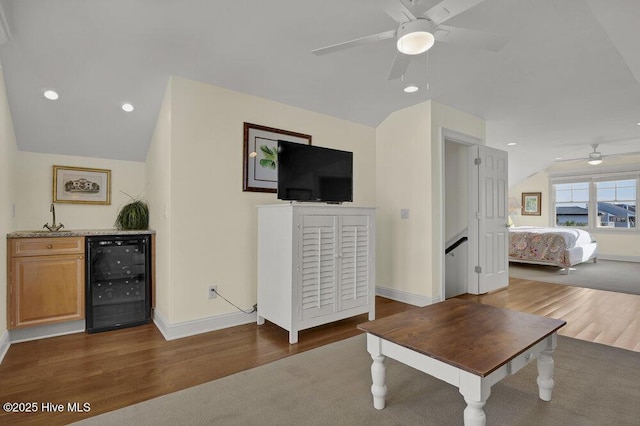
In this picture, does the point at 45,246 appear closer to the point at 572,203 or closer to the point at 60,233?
the point at 60,233

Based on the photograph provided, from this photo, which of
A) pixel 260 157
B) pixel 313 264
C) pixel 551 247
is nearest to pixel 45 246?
pixel 260 157

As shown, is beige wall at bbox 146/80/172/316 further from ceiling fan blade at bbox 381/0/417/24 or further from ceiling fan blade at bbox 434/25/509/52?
ceiling fan blade at bbox 434/25/509/52

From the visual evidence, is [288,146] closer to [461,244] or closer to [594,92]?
[461,244]

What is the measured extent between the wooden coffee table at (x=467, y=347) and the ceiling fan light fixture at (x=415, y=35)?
5.39 ft

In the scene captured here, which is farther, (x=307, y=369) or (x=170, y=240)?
(x=170, y=240)

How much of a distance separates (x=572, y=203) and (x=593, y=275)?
360cm

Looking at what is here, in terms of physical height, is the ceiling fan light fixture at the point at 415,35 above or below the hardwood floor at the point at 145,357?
above

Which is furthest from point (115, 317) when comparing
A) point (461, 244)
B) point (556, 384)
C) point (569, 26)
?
point (569, 26)

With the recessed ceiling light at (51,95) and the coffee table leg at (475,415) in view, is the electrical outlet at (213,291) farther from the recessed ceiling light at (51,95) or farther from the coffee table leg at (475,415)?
the coffee table leg at (475,415)

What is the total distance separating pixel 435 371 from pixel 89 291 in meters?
3.03

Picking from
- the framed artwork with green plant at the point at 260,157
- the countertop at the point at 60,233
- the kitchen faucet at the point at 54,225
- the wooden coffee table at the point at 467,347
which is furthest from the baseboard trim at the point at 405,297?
the kitchen faucet at the point at 54,225

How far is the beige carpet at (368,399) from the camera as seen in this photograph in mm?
1668

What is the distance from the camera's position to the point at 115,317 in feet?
9.92

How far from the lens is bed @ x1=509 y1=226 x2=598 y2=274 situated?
5.98 metres
